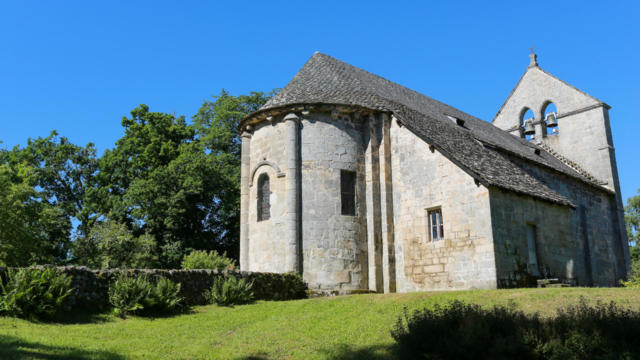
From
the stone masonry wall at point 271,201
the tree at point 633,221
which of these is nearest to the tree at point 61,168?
the stone masonry wall at point 271,201

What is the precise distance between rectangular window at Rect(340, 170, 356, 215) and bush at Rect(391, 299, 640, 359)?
425 inches

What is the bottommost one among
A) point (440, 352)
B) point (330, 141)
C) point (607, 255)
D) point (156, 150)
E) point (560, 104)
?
point (440, 352)

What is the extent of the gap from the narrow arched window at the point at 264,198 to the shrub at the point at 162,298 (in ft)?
21.7

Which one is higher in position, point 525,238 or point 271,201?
point 271,201

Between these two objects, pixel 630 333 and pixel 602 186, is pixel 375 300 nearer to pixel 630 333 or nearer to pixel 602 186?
pixel 630 333

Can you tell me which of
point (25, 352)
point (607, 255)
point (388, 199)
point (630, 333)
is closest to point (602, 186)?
point (607, 255)

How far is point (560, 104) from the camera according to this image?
34.7 meters

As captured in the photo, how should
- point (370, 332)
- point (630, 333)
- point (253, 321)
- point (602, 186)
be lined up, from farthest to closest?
point (602, 186) < point (253, 321) < point (370, 332) < point (630, 333)

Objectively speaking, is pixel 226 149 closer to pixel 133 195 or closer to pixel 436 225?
pixel 133 195

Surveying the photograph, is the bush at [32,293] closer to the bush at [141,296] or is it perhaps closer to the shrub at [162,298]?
the bush at [141,296]

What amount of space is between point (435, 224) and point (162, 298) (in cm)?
993

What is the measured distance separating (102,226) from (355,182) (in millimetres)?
18074

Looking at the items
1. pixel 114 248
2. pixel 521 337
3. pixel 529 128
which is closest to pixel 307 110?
pixel 521 337

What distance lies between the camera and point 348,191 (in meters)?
20.1
